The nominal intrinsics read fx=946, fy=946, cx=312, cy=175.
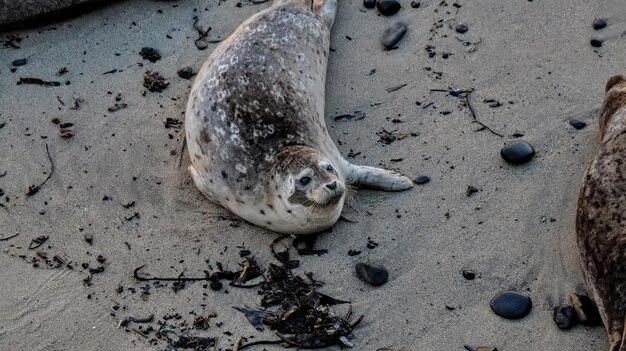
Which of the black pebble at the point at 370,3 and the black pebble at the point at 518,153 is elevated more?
the black pebble at the point at 370,3

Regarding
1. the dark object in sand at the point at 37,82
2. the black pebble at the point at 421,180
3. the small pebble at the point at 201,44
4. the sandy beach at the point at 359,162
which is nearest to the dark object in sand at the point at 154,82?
the sandy beach at the point at 359,162

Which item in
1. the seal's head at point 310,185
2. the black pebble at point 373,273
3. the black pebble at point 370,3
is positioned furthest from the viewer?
the black pebble at point 370,3

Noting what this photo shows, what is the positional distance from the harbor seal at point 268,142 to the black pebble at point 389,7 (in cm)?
92

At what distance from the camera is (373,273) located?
187 inches

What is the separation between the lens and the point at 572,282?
461 centimetres

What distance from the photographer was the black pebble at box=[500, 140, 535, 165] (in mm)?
5336

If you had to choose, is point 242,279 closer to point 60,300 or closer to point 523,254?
point 60,300

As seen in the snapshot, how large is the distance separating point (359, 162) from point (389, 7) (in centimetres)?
156

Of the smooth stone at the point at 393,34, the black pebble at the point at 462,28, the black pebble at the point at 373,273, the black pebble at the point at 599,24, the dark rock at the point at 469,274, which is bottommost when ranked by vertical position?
the black pebble at the point at 373,273

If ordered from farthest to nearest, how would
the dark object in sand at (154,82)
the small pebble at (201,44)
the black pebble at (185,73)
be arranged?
the small pebble at (201,44)
the black pebble at (185,73)
the dark object in sand at (154,82)

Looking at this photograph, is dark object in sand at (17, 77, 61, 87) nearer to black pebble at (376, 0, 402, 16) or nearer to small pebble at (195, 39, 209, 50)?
small pebble at (195, 39, 209, 50)

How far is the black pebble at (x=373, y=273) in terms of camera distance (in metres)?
4.73

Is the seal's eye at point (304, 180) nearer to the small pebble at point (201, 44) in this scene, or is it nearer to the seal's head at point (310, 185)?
the seal's head at point (310, 185)

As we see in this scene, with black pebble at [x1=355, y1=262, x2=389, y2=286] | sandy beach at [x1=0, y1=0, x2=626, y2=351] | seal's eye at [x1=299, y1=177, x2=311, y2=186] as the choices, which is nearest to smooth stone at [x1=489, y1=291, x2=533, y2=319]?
sandy beach at [x1=0, y1=0, x2=626, y2=351]
